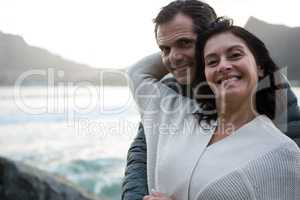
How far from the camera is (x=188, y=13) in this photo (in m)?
1.98

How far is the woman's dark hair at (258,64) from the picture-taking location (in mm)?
1701

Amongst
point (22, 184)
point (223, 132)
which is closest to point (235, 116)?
point (223, 132)

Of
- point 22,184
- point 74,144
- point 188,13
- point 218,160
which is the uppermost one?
point 188,13

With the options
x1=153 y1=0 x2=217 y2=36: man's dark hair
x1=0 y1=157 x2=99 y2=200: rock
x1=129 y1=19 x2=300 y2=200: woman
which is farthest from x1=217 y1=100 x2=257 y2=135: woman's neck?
x1=0 y1=157 x2=99 y2=200: rock

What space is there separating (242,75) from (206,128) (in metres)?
0.25

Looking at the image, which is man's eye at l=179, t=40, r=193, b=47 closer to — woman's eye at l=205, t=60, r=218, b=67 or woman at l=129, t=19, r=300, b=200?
woman at l=129, t=19, r=300, b=200

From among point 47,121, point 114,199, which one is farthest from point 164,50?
point 47,121

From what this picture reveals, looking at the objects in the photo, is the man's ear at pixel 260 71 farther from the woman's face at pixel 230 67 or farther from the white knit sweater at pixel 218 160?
the white knit sweater at pixel 218 160

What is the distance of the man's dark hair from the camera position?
197 centimetres

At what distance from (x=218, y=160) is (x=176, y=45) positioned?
0.64 m

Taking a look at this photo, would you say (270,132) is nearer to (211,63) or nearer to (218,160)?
(218,160)

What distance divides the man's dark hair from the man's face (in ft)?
0.07

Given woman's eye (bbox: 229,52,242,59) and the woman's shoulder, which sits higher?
woman's eye (bbox: 229,52,242,59)

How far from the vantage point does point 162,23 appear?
1987mm
